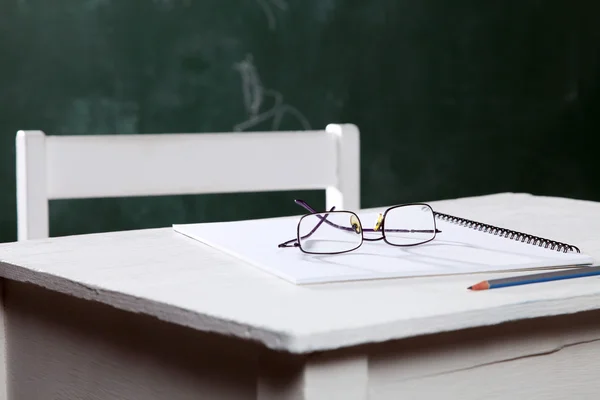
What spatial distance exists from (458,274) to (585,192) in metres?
2.70

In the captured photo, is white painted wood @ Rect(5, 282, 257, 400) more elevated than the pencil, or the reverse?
the pencil

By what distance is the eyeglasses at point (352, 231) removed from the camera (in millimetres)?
807

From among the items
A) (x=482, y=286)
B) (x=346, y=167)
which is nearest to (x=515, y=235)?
(x=482, y=286)

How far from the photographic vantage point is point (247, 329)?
56 centimetres

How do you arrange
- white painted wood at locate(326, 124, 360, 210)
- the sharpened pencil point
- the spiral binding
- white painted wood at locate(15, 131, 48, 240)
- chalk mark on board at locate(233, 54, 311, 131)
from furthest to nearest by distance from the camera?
chalk mark on board at locate(233, 54, 311, 131) → white painted wood at locate(326, 124, 360, 210) → white painted wood at locate(15, 131, 48, 240) → the spiral binding → the sharpened pencil point

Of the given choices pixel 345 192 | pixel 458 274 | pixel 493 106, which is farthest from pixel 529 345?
pixel 493 106

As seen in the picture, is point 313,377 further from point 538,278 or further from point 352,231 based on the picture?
point 352,231

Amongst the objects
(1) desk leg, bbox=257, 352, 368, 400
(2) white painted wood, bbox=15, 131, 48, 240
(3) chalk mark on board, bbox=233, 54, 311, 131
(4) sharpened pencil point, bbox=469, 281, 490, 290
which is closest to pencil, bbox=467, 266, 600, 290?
(4) sharpened pencil point, bbox=469, 281, 490, 290

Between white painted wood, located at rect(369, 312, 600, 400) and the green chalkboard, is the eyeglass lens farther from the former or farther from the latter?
the green chalkboard

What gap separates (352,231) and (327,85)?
190 centimetres

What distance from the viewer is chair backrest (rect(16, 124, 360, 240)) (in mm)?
1320

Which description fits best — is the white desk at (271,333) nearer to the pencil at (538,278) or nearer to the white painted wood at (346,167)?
the pencil at (538,278)

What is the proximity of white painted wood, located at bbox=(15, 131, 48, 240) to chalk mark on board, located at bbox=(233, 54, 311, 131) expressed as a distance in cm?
132

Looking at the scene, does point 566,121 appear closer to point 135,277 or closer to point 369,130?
point 369,130
